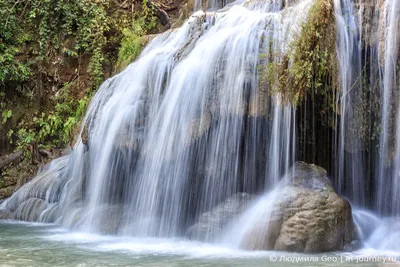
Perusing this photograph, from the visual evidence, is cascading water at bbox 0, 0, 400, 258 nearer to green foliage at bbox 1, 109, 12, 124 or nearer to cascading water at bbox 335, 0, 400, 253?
cascading water at bbox 335, 0, 400, 253

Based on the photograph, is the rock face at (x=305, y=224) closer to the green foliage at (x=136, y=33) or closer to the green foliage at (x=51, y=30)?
the green foliage at (x=136, y=33)

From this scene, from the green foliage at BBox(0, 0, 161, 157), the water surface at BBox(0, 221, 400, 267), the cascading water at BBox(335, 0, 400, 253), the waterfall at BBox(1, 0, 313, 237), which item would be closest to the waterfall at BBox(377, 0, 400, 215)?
the cascading water at BBox(335, 0, 400, 253)

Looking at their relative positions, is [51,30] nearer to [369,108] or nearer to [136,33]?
[136,33]

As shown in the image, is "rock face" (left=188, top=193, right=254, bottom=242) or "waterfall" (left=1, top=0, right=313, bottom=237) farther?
"waterfall" (left=1, top=0, right=313, bottom=237)

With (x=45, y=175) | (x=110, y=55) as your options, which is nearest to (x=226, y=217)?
(x=45, y=175)

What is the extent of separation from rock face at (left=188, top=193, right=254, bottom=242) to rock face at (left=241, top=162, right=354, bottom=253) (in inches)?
20.2

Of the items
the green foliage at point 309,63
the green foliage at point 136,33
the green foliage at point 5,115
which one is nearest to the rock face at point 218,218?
the green foliage at point 309,63

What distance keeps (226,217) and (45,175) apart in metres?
4.92

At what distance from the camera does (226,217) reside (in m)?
6.23

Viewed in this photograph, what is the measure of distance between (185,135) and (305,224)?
2294 mm

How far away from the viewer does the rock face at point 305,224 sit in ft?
17.7

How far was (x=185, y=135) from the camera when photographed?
22.6 feet

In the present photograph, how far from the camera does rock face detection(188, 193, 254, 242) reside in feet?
20.2

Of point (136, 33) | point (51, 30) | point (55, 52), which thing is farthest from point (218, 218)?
point (51, 30)
